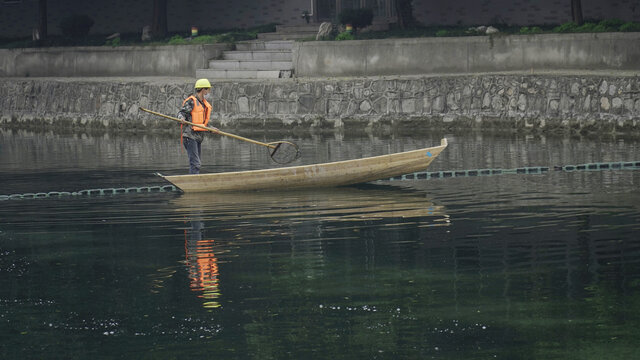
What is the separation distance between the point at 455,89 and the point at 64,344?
79.3 feet

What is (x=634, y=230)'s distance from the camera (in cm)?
1595

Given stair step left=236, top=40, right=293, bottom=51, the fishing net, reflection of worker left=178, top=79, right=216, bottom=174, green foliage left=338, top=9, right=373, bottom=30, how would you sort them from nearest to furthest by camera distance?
reflection of worker left=178, top=79, right=216, bottom=174
the fishing net
stair step left=236, top=40, right=293, bottom=51
green foliage left=338, top=9, right=373, bottom=30

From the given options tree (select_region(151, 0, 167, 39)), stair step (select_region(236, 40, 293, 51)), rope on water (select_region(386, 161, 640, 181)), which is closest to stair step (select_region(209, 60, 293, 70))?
stair step (select_region(236, 40, 293, 51))

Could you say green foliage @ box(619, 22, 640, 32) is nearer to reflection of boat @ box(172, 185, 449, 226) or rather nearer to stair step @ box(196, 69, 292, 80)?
stair step @ box(196, 69, 292, 80)

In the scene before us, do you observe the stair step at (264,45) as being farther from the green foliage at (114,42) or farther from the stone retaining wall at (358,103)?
the green foliage at (114,42)

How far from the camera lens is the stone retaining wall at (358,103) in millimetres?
31922

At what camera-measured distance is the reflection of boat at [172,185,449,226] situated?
59.4ft

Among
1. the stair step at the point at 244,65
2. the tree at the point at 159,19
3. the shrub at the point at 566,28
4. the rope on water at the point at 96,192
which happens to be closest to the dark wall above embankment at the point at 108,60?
the stair step at the point at 244,65

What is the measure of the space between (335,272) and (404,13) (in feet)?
94.2

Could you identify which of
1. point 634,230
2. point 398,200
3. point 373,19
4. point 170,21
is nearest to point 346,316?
point 634,230

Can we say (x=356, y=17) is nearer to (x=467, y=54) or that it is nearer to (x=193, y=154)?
(x=467, y=54)

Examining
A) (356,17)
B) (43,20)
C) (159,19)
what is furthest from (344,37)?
(43,20)

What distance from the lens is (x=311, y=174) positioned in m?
21.2

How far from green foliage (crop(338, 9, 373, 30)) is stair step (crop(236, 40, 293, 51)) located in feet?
6.02
